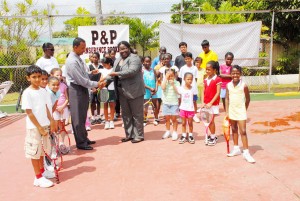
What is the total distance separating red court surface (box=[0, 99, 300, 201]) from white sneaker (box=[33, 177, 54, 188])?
68 mm

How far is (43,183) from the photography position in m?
4.04

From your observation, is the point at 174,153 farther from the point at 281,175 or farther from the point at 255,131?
the point at 255,131

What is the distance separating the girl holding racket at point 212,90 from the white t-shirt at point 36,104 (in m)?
2.75

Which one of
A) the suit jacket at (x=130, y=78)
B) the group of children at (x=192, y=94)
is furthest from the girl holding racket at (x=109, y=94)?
the suit jacket at (x=130, y=78)

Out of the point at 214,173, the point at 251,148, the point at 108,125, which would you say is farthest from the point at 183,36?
the point at 214,173

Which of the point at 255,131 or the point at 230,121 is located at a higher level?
the point at 230,121

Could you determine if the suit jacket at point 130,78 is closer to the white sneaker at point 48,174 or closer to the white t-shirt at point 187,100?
the white t-shirt at point 187,100

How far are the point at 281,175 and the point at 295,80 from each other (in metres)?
12.0

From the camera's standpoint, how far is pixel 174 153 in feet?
17.2

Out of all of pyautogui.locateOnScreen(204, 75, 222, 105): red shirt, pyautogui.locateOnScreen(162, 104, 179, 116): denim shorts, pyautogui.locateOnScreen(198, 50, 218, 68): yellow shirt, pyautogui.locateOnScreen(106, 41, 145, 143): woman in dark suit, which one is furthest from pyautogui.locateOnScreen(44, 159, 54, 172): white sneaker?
pyautogui.locateOnScreen(198, 50, 218, 68): yellow shirt

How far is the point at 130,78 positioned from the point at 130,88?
0.18 metres

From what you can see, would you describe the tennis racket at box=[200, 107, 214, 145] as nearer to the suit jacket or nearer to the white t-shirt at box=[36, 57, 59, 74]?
the suit jacket

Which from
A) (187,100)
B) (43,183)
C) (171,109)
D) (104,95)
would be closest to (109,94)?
(104,95)

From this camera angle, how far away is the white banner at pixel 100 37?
31.6 ft
